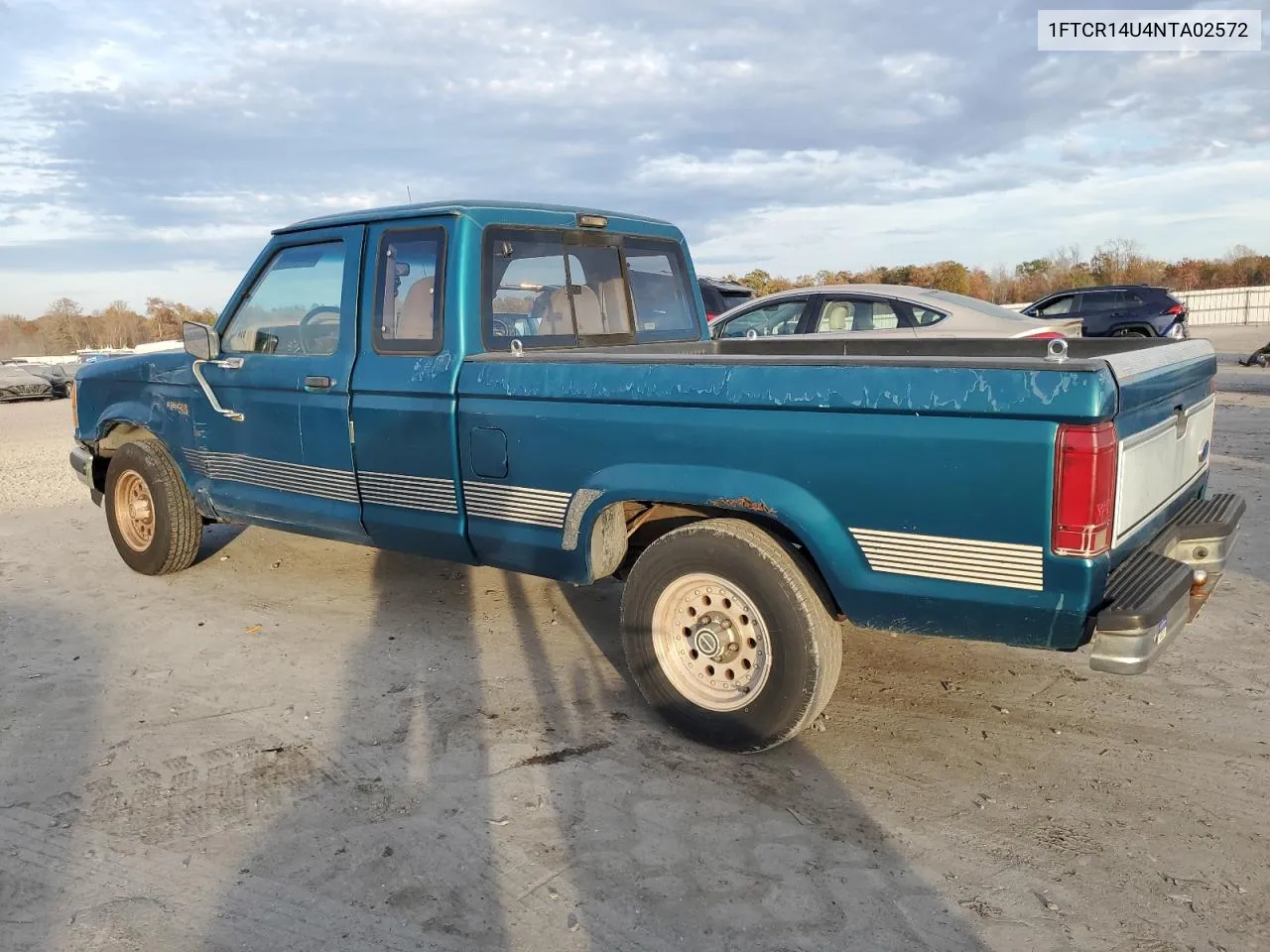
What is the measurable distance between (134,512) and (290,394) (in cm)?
208

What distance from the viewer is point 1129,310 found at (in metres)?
19.0

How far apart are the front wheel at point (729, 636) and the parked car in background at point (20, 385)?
25.8 meters

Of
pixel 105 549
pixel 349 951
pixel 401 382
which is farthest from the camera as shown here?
pixel 105 549

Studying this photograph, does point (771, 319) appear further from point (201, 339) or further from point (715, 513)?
point (715, 513)

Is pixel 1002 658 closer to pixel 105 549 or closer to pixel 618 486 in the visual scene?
pixel 618 486

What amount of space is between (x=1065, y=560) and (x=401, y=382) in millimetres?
2836

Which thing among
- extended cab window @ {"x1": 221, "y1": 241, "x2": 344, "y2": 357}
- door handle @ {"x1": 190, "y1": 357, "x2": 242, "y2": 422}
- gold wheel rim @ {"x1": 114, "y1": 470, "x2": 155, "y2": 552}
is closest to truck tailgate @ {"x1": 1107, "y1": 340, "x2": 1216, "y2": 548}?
extended cab window @ {"x1": 221, "y1": 241, "x2": 344, "y2": 357}

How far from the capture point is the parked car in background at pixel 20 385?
79.0 feet

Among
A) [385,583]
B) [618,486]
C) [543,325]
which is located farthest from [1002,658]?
[385,583]

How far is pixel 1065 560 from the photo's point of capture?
281cm

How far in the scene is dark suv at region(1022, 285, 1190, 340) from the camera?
18.8m

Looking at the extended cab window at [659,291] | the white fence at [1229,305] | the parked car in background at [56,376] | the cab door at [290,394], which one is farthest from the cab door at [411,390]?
the white fence at [1229,305]

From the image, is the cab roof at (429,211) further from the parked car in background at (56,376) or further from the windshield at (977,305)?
the parked car in background at (56,376)

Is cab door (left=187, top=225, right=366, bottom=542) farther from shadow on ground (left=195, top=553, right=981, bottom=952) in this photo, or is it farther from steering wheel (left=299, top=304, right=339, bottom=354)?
shadow on ground (left=195, top=553, right=981, bottom=952)
